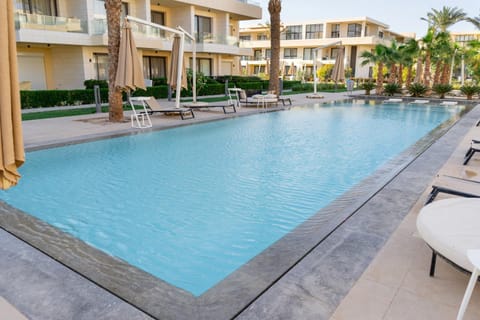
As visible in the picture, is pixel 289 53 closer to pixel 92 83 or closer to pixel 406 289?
pixel 92 83

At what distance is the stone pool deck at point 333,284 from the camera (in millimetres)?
2680

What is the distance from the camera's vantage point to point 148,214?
16.9ft

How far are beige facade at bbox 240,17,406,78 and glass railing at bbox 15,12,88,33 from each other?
29897mm

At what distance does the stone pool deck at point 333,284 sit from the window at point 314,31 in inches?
2089

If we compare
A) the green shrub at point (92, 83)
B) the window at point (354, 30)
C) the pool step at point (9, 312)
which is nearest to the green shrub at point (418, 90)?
the green shrub at point (92, 83)

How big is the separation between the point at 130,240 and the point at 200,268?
107 cm

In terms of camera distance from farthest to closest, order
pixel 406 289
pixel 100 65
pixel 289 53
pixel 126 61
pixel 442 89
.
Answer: pixel 289 53
pixel 442 89
pixel 100 65
pixel 126 61
pixel 406 289

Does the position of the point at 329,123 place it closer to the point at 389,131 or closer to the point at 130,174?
the point at 389,131

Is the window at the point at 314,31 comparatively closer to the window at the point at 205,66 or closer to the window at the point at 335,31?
the window at the point at 335,31

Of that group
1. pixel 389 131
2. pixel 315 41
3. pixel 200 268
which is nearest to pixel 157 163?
pixel 200 268

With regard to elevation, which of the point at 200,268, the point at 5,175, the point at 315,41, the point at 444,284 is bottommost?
the point at 200,268

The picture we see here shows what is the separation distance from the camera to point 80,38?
772 inches

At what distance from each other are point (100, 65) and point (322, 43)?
36882 millimetres

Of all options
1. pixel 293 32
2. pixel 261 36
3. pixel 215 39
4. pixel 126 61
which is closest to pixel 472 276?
pixel 126 61
